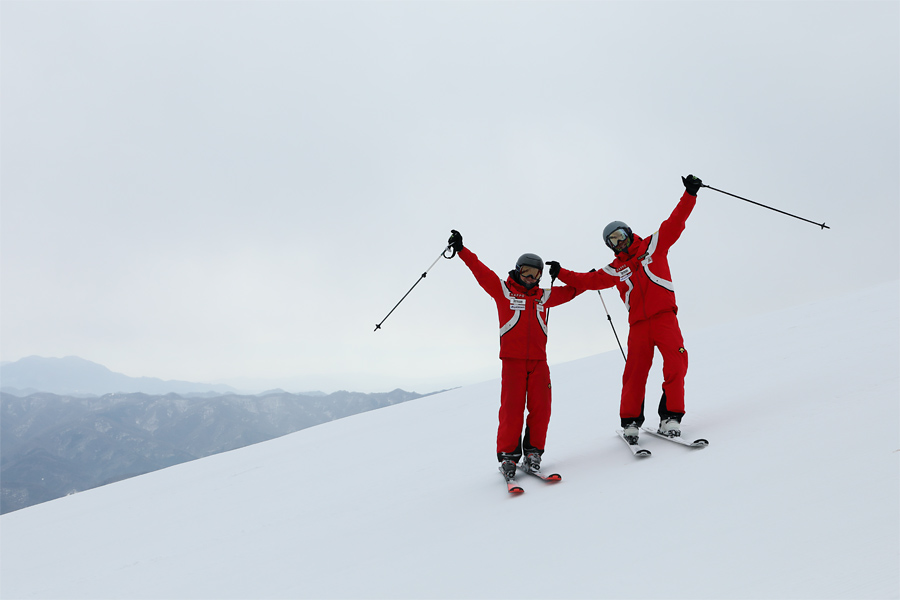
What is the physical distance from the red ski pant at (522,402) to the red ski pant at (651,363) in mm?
706

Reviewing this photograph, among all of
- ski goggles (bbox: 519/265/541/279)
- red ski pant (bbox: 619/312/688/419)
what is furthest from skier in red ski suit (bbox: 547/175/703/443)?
ski goggles (bbox: 519/265/541/279)

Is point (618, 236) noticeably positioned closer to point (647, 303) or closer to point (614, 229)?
point (614, 229)

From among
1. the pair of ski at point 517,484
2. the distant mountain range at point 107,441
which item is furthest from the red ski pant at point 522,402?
the distant mountain range at point 107,441

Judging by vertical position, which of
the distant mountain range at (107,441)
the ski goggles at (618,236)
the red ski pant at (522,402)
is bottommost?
the distant mountain range at (107,441)

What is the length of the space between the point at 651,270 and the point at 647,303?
272 millimetres

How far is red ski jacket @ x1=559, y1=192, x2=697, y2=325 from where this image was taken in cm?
409

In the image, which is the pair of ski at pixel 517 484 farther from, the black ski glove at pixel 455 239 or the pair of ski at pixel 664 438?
the black ski glove at pixel 455 239

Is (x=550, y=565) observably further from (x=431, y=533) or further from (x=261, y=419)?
(x=261, y=419)

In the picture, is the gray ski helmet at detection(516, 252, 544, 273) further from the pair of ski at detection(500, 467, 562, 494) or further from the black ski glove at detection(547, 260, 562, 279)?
the pair of ski at detection(500, 467, 562, 494)

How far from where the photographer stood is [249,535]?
4.07 metres

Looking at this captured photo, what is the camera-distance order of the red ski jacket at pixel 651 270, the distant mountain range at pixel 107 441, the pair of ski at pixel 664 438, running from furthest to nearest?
the distant mountain range at pixel 107 441 → the red ski jacket at pixel 651 270 → the pair of ski at pixel 664 438

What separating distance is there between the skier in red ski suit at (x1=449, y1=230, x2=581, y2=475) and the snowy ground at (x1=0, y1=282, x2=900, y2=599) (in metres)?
0.32

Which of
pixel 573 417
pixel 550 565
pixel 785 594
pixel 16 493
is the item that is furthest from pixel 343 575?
pixel 16 493

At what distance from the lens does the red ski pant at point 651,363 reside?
3.99 m
